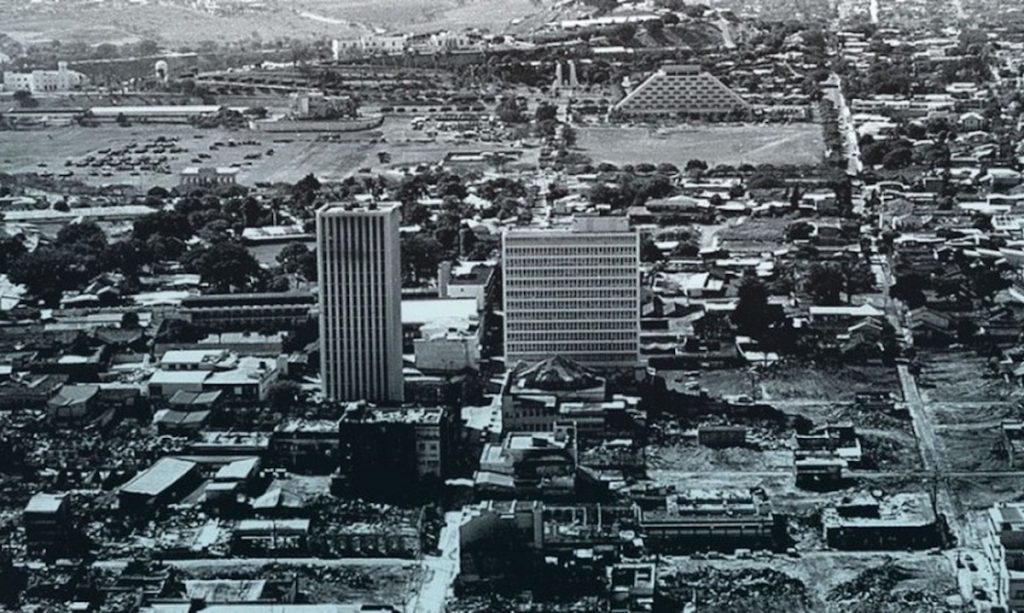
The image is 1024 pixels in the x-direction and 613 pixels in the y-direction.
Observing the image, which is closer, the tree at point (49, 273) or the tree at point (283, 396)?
the tree at point (283, 396)

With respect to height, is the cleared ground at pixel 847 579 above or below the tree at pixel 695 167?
below

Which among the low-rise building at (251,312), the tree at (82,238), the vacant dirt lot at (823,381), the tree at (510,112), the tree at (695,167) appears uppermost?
the tree at (510,112)

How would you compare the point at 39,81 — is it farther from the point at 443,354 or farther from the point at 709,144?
the point at 443,354

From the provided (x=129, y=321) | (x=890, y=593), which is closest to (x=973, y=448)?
(x=890, y=593)

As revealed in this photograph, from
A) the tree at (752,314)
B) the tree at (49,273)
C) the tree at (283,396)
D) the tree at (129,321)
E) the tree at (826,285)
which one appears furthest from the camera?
the tree at (49,273)

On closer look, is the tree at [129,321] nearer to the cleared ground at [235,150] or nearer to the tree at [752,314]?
the tree at [752,314]

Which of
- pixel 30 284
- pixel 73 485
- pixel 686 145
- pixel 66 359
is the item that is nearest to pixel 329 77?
pixel 686 145

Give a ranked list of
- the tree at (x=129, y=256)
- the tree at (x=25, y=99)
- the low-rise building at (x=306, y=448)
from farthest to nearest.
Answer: the tree at (x=25, y=99) < the tree at (x=129, y=256) < the low-rise building at (x=306, y=448)

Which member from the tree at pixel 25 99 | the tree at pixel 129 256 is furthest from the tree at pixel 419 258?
the tree at pixel 25 99
